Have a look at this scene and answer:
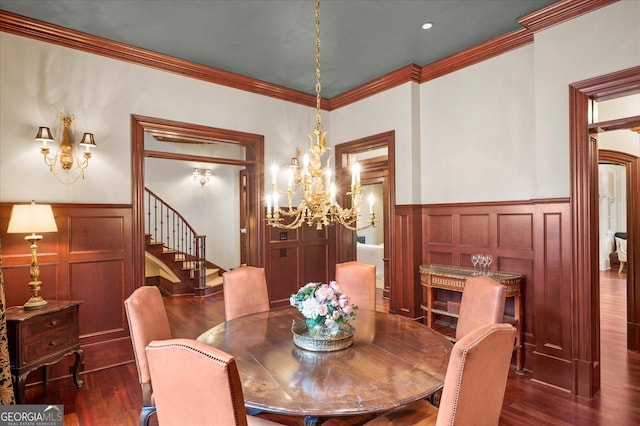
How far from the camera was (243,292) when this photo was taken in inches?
114

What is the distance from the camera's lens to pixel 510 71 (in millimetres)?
3477

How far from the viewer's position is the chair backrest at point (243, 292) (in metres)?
2.84

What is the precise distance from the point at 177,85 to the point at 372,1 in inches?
92.1

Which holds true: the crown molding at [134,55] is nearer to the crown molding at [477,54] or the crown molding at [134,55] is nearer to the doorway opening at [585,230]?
the crown molding at [477,54]

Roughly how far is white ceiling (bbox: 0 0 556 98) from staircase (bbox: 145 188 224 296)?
12.8 ft

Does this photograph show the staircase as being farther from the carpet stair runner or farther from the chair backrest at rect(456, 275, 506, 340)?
the chair backrest at rect(456, 275, 506, 340)

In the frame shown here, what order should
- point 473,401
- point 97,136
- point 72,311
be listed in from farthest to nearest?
point 97,136 < point 72,311 < point 473,401

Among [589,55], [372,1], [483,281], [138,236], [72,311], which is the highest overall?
[372,1]

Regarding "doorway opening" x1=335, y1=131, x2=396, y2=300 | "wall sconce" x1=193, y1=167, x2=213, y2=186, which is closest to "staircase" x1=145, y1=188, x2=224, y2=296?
"wall sconce" x1=193, y1=167, x2=213, y2=186

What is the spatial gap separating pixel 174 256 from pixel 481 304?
5.79 metres

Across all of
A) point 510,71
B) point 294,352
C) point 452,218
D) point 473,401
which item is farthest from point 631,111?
point 294,352

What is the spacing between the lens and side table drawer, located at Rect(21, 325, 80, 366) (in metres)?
2.60

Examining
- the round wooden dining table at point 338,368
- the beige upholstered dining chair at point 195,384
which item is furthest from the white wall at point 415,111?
the beige upholstered dining chair at point 195,384

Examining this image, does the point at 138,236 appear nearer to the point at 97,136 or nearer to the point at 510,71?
the point at 97,136
